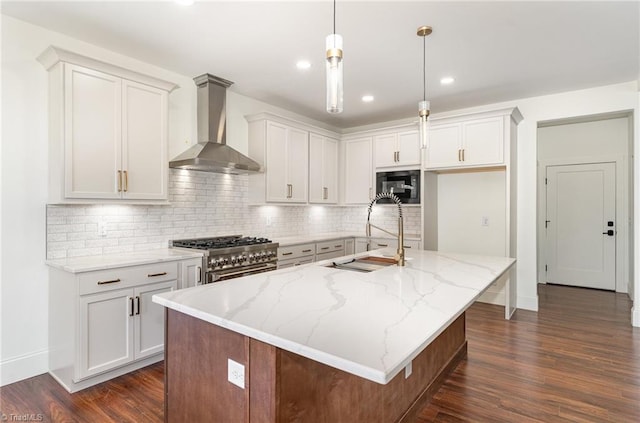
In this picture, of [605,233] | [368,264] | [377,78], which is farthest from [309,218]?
[605,233]

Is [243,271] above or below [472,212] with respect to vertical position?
below

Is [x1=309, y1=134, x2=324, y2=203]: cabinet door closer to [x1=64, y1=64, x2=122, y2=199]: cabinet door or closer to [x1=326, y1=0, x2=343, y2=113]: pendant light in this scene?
[x1=64, y1=64, x2=122, y2=199]: cabinet door

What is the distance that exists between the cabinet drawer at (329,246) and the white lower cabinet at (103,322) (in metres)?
2.15

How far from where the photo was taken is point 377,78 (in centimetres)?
378

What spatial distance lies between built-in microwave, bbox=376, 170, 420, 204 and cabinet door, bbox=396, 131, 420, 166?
0.14 meters

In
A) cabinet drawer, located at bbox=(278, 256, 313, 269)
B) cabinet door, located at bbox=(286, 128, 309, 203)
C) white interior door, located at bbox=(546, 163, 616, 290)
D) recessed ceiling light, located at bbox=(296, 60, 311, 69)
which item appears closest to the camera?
recessed ceiling light, located at bbox=(296, 60, 311, 69)

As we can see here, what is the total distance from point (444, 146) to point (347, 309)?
3717mm

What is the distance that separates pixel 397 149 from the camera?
16.5 feet

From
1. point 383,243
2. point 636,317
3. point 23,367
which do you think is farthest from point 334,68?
point 636,317

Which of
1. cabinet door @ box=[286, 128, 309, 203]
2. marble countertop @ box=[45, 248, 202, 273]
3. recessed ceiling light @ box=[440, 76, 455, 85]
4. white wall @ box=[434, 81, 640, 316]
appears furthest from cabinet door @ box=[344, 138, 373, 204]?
marble countertop @ box=[45, 248, 202, 273]

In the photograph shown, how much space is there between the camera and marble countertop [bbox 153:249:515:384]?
1.05 meters

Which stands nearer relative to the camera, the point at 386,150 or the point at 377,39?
the point at 377,39

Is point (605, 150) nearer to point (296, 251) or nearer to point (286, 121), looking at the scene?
point (286, 121)

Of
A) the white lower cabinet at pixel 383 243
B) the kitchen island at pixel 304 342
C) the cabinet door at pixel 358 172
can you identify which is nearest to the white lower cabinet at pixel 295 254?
the white lower cabinet at pixel 383 243
